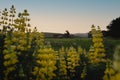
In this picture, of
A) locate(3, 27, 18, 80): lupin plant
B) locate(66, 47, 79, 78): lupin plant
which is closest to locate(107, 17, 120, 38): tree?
locate(66, 47, 79, 78): lupin plant

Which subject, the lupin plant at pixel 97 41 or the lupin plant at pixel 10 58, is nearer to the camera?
the lupin plant at pixel 10 58

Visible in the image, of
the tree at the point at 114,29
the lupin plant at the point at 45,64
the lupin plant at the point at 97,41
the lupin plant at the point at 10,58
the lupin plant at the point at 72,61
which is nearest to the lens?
the lupin plant at the point at 45,64

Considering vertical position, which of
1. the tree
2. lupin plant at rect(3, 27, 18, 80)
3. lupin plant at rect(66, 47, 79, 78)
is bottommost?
lupin plant at rect(66, 47, 79, 78)

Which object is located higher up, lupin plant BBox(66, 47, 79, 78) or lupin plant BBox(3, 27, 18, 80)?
lupin plant BBox(3, 27, 18, 80)

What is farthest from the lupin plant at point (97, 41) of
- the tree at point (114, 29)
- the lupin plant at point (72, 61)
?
the tree at point (114, 29)

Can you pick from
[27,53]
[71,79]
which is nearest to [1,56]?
[27,53]

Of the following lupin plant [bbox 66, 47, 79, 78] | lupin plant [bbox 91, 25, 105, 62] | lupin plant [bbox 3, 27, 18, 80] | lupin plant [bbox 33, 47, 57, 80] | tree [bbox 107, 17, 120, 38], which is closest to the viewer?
lupin plant [bbox 33, 47, 57, 80]

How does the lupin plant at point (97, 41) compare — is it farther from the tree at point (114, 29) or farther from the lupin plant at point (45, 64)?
the tree at point (114, 29)

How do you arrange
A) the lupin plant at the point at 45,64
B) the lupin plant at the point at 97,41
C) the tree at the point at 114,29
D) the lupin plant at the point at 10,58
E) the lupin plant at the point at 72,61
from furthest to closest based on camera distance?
the tree at the point at 114,29
the lupin plant at the point at 72,61
the lupin plant at the point at 97,41
the lupin plant at the point at 10,58
the lupin plant at the point at 45,64

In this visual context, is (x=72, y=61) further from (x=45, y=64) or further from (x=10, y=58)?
(x=45, y=64)

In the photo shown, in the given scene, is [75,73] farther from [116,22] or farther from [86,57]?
[116,22]

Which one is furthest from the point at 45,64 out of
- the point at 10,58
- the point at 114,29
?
the point at 114,29

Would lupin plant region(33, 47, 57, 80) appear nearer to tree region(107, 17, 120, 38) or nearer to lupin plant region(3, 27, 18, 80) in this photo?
lupin plant region(3, 27, 18, 80)

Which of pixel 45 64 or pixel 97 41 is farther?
pixel 97 41
